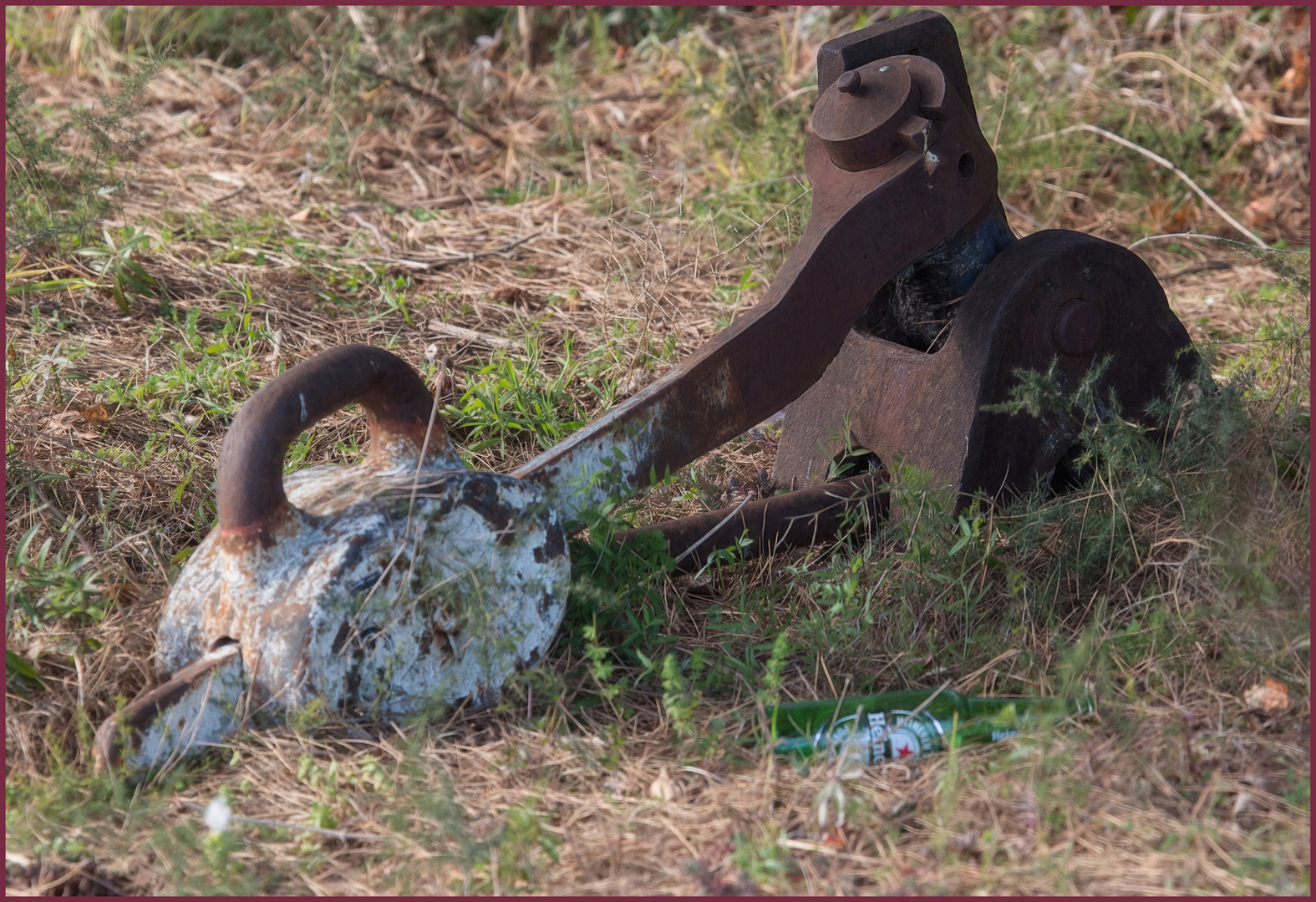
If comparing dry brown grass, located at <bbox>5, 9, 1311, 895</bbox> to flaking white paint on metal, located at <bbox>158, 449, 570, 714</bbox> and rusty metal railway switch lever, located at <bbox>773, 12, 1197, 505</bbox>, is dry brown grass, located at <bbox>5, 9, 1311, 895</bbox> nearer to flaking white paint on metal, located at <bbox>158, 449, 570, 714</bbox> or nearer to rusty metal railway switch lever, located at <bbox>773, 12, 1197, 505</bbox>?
flaking white paint on metal, located at <bbox>158, 449, 570, 714</bbox>

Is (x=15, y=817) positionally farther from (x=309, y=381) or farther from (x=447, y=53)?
(x=447, y=53)

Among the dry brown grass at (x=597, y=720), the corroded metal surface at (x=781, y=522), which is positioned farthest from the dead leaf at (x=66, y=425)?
the corroded metal surface at (x=781, y=522)

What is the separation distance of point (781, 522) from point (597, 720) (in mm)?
663

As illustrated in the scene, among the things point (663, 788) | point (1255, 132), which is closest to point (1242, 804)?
point (663, 788)

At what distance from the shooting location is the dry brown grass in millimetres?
1723

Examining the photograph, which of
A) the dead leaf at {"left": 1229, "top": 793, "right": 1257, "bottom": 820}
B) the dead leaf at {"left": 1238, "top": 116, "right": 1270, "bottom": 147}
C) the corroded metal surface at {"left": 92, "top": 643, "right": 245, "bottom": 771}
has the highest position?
the corroded metal surface at {"left": 92, "top": 643, "right": 245, "bottom": 771}

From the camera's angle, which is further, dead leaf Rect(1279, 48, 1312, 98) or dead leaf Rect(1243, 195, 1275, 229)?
dead leaf Rect(1279, 48, 1312, 98)

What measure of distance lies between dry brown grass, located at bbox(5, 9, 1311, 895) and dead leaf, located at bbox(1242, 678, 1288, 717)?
0.02m

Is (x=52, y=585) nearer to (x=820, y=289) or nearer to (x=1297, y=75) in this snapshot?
(x=820, y=289)

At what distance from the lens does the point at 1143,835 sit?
1.72m

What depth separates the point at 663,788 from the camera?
1.91 m

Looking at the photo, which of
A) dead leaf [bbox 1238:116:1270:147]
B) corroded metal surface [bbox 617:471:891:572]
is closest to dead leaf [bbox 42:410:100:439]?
corroded metal surface [bbox 617:471:891:572]

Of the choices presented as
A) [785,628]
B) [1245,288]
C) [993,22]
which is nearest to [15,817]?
[785,628]

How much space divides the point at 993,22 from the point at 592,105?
1895 millimetres
